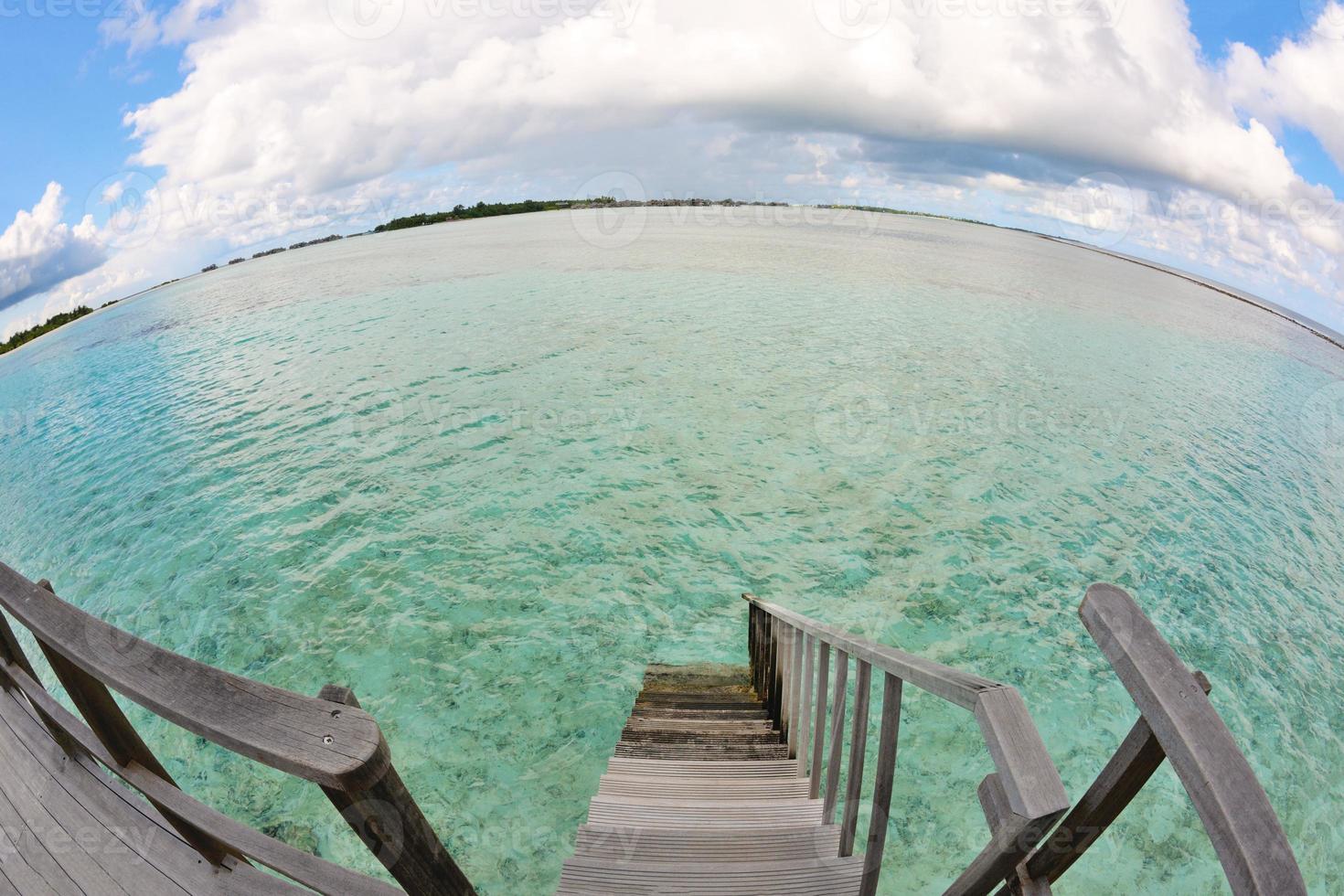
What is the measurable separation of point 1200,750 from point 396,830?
182cm

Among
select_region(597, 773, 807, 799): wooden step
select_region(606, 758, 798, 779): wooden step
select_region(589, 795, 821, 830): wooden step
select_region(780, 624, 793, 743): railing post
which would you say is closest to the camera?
select_region(589, 795, 821, 830): wooden step

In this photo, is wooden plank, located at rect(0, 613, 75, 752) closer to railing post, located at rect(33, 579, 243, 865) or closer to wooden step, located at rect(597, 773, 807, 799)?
railing post, located at rect(33, 579, 243, 865)

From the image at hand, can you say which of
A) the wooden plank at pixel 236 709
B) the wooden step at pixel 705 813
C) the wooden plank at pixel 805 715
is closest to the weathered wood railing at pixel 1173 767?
Answer: the wooden plank at pixel 236 709

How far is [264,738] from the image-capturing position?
144 centimetres

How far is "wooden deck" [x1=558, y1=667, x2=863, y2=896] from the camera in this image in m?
2.50

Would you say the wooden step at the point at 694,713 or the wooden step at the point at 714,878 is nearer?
the wooden step at the point at 714,878

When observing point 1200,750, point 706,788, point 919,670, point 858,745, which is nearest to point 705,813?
point 706,788

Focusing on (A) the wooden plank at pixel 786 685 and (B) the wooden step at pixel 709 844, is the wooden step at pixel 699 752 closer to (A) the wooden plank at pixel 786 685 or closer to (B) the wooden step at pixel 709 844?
(A) the wooden plank at pixel 786 685

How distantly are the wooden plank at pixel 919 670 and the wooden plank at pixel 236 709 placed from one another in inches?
56.0

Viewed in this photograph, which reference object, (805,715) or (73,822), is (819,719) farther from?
(73,822)

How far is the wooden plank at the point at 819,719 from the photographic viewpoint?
9.88 feet

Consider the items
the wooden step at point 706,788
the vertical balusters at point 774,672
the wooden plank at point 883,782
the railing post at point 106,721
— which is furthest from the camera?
the vertical balusters at point 774,672

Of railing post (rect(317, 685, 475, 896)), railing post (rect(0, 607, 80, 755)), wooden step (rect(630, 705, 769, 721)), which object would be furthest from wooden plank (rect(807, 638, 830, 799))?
railing post (rect(0, 607, 80, 755))

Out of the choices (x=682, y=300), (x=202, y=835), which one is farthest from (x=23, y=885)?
(x=682, y=300)
